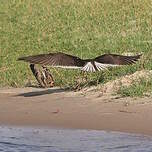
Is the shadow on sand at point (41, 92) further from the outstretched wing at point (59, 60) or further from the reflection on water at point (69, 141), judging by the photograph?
the reflection on water at point (69, 141)

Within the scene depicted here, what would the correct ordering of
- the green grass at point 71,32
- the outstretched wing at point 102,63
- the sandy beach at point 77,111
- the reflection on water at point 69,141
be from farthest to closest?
1. the green grass at point 71,32
2. the outstretched wing at point 102,63
3. the sandy beach at point 77,111
4. the reflection on water at point 69,141

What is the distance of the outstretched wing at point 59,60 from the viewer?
910 cm

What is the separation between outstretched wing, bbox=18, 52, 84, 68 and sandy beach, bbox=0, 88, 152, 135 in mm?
510

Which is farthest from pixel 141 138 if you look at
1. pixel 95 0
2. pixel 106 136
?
pixel 95 0

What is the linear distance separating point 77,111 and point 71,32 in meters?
6.93

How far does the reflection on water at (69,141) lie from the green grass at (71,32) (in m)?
2.48

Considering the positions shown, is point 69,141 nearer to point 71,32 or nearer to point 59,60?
point 59,60

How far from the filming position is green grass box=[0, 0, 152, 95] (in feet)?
38.3

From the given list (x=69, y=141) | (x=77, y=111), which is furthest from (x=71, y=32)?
(x=69, y=141)

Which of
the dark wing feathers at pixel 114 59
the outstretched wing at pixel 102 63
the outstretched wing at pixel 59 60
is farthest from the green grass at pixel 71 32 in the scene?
the outstretched wing at pixel 59 60

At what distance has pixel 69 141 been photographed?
23.9ft

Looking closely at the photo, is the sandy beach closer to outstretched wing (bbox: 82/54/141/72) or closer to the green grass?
outstretched wing (bbox: 82/54/141/72)

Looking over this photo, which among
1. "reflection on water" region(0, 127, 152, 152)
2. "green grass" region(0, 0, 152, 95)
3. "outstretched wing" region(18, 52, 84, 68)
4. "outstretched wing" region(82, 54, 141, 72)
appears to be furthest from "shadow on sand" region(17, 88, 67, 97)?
"reflection on water" region(0, 127, 152, 152)

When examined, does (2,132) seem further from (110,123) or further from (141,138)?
(141,138)
